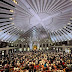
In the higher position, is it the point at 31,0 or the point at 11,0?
the point at 31,0

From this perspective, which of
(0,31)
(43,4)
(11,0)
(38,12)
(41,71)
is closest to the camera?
(41,71)

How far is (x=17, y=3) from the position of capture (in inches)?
624

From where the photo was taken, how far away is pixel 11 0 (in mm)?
13969

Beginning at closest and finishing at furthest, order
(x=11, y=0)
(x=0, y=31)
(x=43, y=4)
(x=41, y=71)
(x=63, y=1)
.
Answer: (x=41, y=71) → (x=11, y=0) → (x=63, y=1) → (x=43, y=4) → (x=0, y=31)

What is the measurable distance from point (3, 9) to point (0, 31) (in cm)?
1225

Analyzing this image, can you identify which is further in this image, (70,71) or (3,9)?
(3,9)

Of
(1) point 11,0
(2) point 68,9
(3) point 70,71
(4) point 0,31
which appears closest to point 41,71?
(3) point 70,71

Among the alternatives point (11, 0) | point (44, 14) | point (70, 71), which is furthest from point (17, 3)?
point (70, 71)

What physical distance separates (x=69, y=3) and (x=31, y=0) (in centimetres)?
818

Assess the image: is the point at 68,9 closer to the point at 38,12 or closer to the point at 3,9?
the point at 38,12

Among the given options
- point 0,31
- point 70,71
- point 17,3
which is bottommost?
point 70,71

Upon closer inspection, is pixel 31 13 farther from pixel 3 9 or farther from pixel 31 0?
pixel 3 9

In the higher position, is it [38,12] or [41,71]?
[38,12]

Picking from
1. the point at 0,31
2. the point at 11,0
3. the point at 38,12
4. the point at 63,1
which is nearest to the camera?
the point at 11,0
